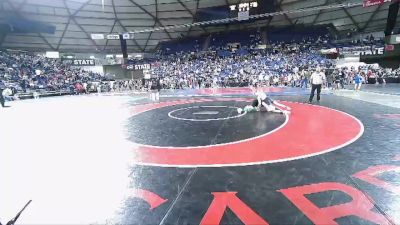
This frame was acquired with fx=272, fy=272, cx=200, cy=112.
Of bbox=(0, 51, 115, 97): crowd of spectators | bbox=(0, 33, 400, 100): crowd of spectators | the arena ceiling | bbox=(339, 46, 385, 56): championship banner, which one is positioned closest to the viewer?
bbox=(0, 51, 115, 97): crowd of spectators

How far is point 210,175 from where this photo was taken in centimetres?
389

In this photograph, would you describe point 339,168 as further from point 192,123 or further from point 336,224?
point 192,123

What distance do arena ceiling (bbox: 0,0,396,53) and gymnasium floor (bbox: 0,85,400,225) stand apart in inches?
1189

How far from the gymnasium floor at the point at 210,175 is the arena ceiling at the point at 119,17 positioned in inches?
1189

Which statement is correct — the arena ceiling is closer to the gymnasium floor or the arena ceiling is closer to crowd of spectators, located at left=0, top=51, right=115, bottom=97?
crowd of spectators, located at left=0, top=51, right=115, bottom=97

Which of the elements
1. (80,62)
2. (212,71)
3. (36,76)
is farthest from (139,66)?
(36,76)

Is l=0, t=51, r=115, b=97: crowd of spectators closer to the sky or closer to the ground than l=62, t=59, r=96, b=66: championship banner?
closer to the ground

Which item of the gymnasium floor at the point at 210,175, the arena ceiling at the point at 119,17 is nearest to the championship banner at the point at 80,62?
the arena ceiling at the point at 119,17

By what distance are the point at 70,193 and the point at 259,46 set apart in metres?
38.8

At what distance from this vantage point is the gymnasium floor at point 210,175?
2.86m

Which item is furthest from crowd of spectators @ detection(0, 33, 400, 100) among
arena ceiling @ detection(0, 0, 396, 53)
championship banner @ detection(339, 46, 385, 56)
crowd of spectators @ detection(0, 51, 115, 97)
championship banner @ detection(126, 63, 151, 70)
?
arena ceiling @ detection(0, 0, 396, 53)

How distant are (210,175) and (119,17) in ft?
122

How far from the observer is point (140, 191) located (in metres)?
3.48

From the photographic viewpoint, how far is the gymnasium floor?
2855 millimetres
